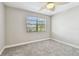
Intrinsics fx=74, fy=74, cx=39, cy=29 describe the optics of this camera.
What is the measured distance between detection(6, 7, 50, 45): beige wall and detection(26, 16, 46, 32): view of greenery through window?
0.26 feet

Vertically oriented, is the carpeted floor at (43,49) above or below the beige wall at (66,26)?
below

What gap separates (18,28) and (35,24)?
0.37m

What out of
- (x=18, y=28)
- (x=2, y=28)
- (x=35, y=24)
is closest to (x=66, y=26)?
(x=35, y=24)

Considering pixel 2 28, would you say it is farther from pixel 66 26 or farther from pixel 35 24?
pixel 66 26

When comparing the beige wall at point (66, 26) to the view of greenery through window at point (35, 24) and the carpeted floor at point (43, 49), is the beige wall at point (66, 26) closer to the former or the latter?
the carpeted floor at point (43, 49)

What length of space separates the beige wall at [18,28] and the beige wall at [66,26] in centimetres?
19

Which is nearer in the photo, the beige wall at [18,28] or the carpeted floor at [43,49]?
the beige wall at [18,28]

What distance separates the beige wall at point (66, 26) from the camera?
1633 millimetres

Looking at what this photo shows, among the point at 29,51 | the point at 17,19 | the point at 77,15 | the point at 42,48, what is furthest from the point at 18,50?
the point at 77,15

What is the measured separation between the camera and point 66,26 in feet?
5.52

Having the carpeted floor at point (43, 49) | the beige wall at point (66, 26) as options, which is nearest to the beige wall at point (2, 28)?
the carpeted floor at point (43, 49)

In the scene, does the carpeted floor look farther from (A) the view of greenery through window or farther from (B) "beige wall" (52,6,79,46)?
(A) the view of greenery through window

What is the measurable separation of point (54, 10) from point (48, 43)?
2.48 feet

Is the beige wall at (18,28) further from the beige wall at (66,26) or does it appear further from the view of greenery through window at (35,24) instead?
the beige wall at (66,26)
